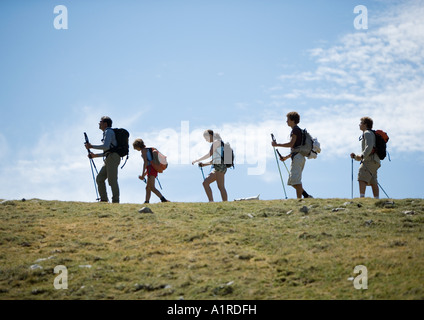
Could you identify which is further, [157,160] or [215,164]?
[157,160]

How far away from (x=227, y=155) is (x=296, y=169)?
263 cm

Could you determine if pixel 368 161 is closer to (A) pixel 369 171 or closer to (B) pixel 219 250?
(A) pixel 369 171

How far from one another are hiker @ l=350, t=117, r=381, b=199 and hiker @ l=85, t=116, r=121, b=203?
8827 millimetres

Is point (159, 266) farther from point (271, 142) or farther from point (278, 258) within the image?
point (271, 142)

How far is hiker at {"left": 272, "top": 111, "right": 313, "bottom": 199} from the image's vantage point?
20516 millimetres

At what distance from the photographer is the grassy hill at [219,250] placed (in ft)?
43.7

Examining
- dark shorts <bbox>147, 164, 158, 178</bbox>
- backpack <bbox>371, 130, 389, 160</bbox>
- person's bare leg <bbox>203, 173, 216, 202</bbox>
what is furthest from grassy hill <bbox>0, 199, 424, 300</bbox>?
dark shorts <bbox>147, 164, 158, 178</bbox>

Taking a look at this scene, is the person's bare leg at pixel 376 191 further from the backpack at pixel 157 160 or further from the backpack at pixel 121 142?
the backpack at pixel 121 142

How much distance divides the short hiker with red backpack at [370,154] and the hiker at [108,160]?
348 inches

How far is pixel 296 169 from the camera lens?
20.5 m

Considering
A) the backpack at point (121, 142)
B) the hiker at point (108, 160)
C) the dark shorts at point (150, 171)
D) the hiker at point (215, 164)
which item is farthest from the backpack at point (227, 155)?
the hiker at point (108, 160)

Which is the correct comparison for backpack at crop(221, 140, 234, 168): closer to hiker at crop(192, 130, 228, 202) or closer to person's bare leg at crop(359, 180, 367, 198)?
hiker at crop(192, 130, 228, 202)

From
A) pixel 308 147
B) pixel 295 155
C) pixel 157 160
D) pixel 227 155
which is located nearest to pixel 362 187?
pixel 308 147
